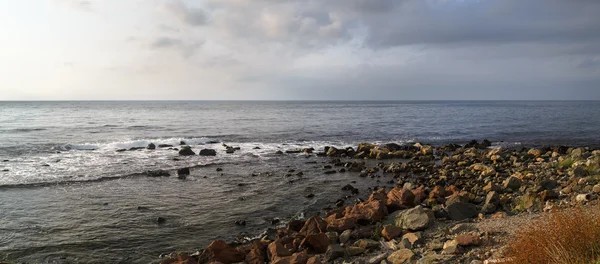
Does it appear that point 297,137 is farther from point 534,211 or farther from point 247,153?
point 534,211

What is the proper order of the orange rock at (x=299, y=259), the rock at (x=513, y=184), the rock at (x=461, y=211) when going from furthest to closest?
the rock at (x=513, y=184) < the rock at (x=461, y=211) < the orange rock at (x=299, y=259)

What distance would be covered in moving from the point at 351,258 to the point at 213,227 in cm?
585

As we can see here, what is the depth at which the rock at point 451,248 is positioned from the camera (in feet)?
23.3

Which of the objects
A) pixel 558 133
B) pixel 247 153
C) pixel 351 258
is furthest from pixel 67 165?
pixel 558 133

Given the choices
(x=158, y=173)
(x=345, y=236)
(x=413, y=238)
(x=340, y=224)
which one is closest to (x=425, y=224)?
(x=413, y=238)

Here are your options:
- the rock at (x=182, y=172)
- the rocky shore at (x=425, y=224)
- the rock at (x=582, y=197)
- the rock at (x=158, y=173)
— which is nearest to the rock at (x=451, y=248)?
the rocky shore at (x=425, y=224)

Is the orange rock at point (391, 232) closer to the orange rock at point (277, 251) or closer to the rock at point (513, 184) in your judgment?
the orange rock at point (277, 251)

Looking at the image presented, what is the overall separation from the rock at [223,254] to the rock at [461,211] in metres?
6.20

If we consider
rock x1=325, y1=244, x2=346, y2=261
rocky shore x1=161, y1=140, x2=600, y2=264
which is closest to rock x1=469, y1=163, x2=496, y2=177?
rocky shore x1=161, y1=140, x2=600, y2=264

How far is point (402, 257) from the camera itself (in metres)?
7.36

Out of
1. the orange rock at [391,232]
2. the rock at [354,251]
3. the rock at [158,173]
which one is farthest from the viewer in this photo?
the rock at [158,173]

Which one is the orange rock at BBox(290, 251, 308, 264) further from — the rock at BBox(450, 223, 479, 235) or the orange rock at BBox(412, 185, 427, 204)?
the orange rock at BBox(412, 185, 427, 204)

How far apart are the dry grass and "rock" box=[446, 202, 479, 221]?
5133mm

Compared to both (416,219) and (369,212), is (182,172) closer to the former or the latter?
(369,212)
